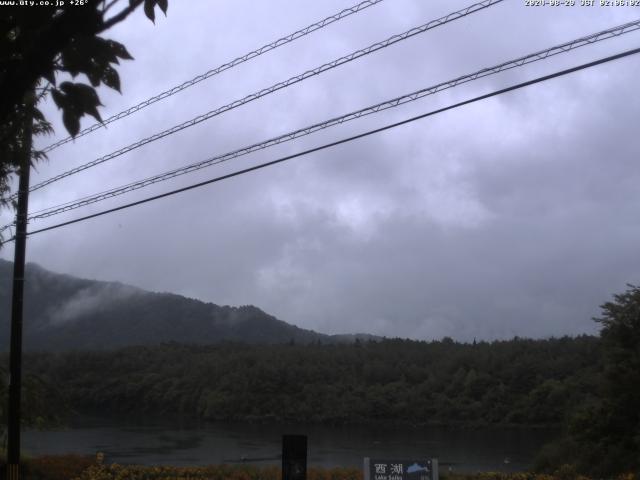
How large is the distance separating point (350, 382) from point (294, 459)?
29.0m

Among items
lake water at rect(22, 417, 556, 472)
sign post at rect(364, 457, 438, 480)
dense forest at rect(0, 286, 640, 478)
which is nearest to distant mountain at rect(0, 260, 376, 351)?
dense forest at rect(0, 286, 640, 478)

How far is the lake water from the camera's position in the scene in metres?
21.1

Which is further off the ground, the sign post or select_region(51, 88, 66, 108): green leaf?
select_region(51, 88, 66, 108): green leaf

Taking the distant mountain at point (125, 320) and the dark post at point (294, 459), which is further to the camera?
the distant mountain at point (125, 320)

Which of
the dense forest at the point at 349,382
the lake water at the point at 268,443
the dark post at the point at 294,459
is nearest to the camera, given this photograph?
the dark post at the point at 294,459

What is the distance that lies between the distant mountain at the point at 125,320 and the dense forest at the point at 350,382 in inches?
524

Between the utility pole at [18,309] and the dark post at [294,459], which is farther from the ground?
the utility pole at [18,309]

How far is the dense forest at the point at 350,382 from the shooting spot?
29953mm

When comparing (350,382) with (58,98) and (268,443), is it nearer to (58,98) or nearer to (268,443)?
(268,443)

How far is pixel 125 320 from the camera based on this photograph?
251 ft

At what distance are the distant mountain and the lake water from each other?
1904 centimetres

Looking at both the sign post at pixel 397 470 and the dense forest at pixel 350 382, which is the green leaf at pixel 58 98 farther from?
the dense forest at pixel 350 382

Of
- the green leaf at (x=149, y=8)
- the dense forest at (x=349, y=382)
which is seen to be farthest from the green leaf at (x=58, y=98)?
the dense forest at (x=349, y=382)

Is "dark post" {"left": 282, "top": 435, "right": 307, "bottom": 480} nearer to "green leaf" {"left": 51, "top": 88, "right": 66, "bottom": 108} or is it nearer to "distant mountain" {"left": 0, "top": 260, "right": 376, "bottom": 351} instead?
"green leaf" {"left": 51, "top": 88, "right": 66, "bottom": 108}
